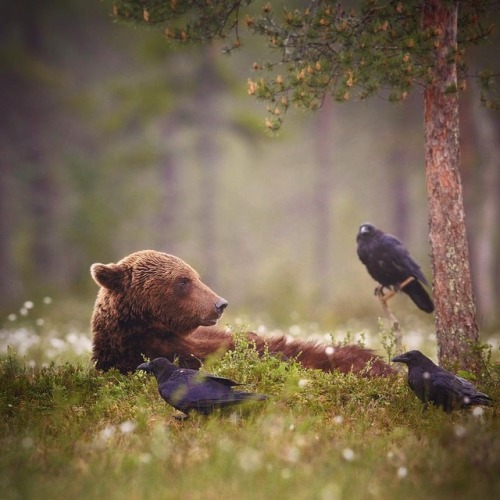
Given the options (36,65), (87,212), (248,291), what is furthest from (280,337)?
(36,65)

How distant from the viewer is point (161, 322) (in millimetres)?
6281

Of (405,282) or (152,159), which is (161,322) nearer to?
(405,282)

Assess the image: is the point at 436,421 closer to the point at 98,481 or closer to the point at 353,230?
the point at 98,481

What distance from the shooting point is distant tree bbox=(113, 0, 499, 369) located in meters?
6.10

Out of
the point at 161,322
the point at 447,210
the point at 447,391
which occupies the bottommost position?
the point at 447,391

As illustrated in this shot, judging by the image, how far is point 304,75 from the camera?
618 centimetres

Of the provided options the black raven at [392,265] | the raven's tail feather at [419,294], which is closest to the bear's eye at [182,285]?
the black raven at [392,265]

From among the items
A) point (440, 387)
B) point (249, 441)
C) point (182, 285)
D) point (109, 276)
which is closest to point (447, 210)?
point (440, 387)

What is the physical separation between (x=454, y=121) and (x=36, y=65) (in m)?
18.2

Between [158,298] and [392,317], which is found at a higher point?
[392,317]

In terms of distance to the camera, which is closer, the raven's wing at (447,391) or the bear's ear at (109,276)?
the raven's wing at (447,391)

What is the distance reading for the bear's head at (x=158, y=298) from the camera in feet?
20.4

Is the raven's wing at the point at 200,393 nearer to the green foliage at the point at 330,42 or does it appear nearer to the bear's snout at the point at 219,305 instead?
the bear's snout at the point at 219,305

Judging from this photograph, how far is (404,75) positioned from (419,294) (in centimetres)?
305
